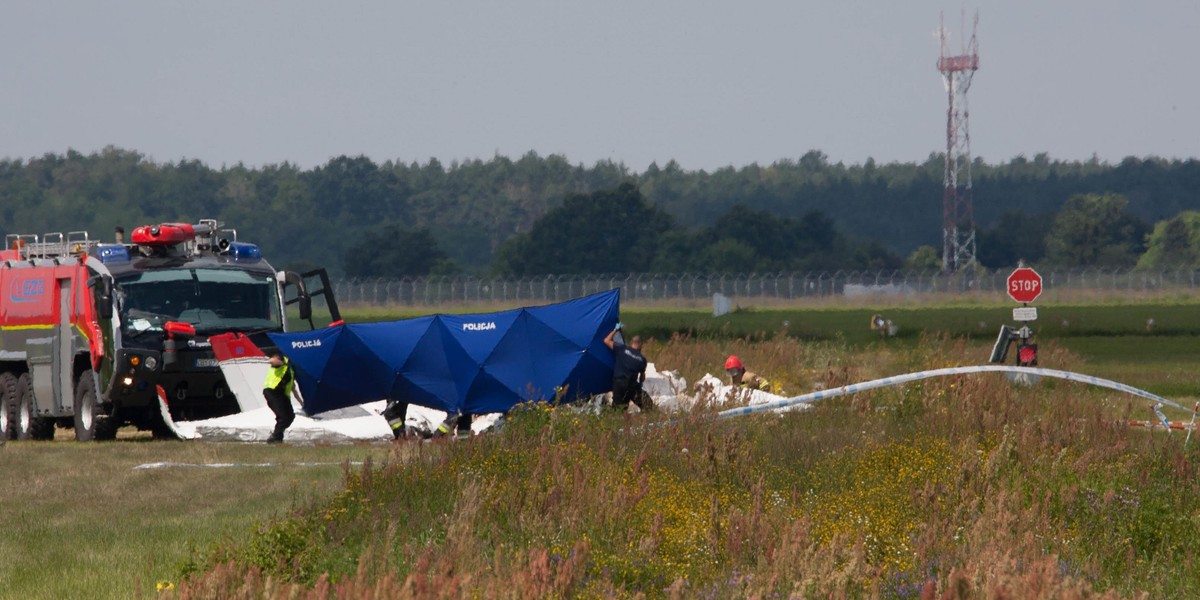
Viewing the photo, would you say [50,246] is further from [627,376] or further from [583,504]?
[583,504]

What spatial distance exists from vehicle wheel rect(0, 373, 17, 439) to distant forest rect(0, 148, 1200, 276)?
89.2 meters

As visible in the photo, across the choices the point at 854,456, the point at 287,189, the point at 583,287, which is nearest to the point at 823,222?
the point at 583,287

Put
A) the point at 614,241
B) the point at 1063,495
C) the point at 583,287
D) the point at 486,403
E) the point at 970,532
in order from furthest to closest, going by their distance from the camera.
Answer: the point at 614,241, the point at 583,287, the point at 486,403, the point at 1063,495, the point at 970,532

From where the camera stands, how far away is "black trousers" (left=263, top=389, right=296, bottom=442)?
22.0 m

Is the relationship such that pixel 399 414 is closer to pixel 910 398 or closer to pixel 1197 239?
pixel 910 398

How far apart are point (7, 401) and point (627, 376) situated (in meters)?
10.3

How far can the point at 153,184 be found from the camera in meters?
164

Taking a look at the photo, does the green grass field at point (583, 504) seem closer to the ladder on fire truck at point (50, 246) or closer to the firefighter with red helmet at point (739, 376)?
the firefighter with red helmet at point (739, 376)

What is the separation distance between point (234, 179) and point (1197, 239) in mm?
95359

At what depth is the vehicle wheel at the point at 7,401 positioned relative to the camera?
25641 mm

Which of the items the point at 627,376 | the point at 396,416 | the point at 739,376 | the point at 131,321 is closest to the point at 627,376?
the point at 627,376

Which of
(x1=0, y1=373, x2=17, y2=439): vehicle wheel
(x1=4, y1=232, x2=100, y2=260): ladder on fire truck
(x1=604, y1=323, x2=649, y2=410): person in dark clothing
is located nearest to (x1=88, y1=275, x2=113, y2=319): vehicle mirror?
(x1=4, y1=232, x2=100, y2=260): ladder on fire truck

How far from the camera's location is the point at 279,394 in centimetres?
2203

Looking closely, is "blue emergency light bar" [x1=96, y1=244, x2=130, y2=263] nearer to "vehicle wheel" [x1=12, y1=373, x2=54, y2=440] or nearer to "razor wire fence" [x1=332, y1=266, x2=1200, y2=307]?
"vehicle wheel" [x1=12, y1=373, x2=54, y2=440]
